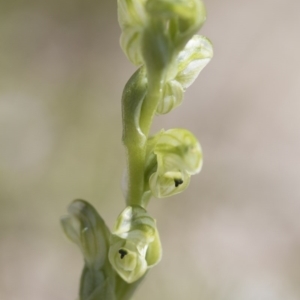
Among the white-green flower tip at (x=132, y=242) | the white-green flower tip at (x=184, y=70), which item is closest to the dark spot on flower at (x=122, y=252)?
the white-green flower tip at (x=132, y=242)

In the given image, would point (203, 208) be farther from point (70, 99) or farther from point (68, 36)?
point (68, 36)

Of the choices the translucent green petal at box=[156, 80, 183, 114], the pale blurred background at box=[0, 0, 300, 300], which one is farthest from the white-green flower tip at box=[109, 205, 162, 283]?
the pale blurred background at box=[0, 0, 300, 300]

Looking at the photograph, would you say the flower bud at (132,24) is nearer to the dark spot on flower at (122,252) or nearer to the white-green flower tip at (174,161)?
the white-green flower tip at (174,161)

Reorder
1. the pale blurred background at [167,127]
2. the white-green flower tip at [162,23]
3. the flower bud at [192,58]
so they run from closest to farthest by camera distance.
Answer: the white-green flower tip at [162,23]
the flower bud at [192,58]
the pale blurred background at [167,127]

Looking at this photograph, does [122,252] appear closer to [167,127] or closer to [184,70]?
[184,70]

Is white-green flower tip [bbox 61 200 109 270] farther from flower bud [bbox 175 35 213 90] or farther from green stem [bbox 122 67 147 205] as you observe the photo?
flower bud [bbox 175 35 213 90]

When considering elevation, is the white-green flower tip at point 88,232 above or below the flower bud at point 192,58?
below

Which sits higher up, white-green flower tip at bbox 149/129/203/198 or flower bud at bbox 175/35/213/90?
flower bud at bbox 175/35/213/90
